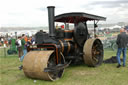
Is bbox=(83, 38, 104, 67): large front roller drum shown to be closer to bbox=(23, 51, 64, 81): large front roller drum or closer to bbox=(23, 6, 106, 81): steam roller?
bbox=(23, 6, 106, 81): steam roller

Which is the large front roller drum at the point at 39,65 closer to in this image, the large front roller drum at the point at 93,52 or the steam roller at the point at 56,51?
the steam roller at the point at 56,51

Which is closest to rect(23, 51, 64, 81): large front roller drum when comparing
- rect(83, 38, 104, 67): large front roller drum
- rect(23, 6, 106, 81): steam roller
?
rect(23, 6, 106, 81): steam roller

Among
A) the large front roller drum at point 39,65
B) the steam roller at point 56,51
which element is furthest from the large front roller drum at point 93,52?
the large front roller drum at point 39,65

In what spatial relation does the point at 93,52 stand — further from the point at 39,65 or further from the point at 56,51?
the point at 39,65

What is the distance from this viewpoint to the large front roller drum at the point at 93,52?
18.4ft

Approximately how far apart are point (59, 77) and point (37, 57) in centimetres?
91

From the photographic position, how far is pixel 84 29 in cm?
605

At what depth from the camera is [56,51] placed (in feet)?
15.0

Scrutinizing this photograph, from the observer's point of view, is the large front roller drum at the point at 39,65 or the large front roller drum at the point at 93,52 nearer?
the large front roller drum at the point at 39,65

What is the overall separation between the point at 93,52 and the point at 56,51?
81.5 inches

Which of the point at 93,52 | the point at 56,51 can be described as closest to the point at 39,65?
the point at 56,51

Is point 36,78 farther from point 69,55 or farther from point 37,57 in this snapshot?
point 69,55

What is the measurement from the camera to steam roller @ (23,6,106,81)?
4.24 meters


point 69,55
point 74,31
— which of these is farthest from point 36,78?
point 74,31
